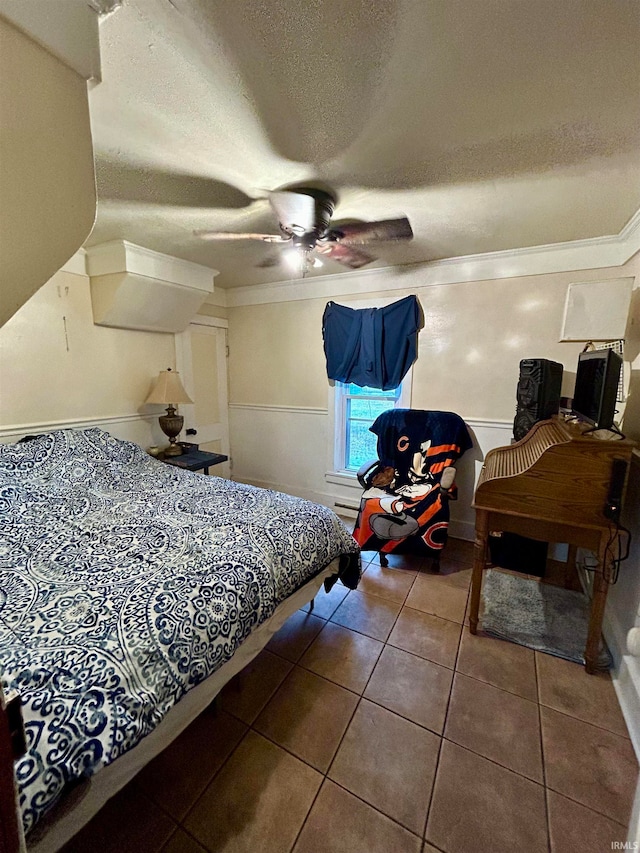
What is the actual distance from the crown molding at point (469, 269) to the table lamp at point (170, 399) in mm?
1288

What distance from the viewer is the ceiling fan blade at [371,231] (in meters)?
2.02

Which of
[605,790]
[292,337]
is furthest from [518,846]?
[292,337]

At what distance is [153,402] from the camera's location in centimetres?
300

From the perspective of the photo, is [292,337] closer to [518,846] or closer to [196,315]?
[196,315]

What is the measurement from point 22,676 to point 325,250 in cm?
247

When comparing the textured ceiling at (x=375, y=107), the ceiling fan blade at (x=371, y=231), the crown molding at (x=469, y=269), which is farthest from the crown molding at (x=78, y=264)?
the ceiling fan blade at (x=371, y=231)

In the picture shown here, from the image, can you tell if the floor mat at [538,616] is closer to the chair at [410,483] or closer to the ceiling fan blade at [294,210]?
the chair at [410,483]

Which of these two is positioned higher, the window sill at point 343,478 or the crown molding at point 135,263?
the crown molding at point 135,263

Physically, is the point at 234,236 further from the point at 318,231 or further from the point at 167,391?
the point at 167,391

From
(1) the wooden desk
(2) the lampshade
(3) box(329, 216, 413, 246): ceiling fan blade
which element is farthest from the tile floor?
(3) box(329, 216, 413, 246): ceiling fan blade

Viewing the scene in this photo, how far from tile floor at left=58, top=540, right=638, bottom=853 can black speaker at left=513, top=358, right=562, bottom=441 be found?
1.33 m

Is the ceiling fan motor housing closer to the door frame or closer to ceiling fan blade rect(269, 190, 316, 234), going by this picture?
ceiling fan blade rect(269, 190, 316, 234)

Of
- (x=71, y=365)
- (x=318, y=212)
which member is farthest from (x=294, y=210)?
(x=71, y=365)

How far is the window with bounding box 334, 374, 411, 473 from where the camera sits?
3.38 meters
